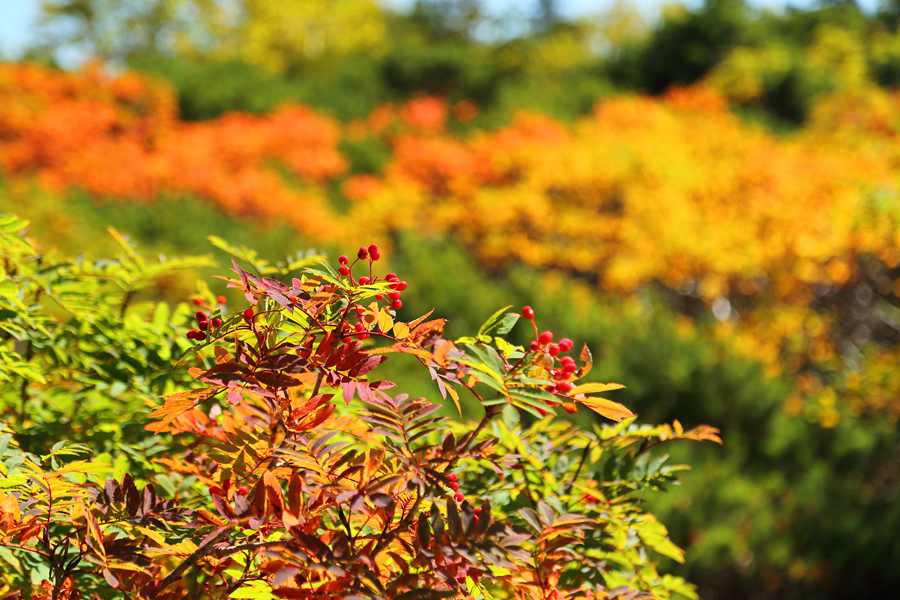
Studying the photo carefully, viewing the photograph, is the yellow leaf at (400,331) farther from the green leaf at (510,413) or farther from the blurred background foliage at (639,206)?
the blurred background foliage at (639,206)

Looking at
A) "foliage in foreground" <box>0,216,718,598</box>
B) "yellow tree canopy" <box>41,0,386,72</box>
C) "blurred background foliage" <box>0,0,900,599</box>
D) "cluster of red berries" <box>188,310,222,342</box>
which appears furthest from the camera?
"yellow tree canopy" <box>41,0,386,72</box>

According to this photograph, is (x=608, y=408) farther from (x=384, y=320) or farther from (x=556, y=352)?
(x=384, y=320)

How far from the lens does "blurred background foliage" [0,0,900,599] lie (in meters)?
4.16

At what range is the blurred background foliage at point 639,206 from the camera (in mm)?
4162

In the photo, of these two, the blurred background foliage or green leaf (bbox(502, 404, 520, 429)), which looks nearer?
green leaf (bbox(502, 404, 520, 429))

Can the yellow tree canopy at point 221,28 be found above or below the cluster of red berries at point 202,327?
above

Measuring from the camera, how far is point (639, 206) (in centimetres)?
758

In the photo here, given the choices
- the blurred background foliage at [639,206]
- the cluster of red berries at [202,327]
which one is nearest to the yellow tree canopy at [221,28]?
the blurred background foliage at [639,206]

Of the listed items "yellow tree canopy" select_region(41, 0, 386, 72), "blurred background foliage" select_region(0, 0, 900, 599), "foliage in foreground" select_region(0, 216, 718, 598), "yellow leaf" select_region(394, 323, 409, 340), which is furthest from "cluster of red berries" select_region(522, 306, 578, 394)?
"yellow tree canopy" select_region(41, 0, 386, 72)

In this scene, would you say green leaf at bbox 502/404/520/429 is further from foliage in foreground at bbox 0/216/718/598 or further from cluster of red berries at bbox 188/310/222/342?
cluster of red berries at bbox 188/310/222/342

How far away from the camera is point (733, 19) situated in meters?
17.0

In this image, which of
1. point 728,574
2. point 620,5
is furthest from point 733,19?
point 620,5

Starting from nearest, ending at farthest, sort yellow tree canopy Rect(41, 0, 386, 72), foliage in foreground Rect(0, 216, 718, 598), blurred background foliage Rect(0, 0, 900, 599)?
1. foliage in foreground Rect(0, 216, 718, 598)
2. blurred background foliage Rect(0, 0, 900, 599)
3. yellow tree canopy Rect(41, 0, 386, 72)

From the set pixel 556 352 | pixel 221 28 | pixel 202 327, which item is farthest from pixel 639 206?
pixel 221 28
